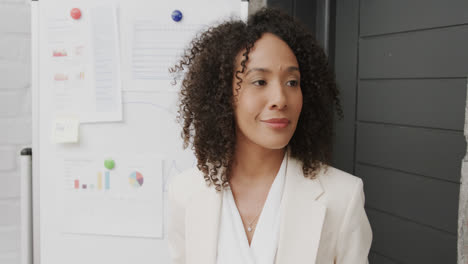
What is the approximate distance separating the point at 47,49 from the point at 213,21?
622 millimetres

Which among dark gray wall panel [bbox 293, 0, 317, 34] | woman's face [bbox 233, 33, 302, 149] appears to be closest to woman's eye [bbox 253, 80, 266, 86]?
woman's face [bbox 233, 33, 302, 149]

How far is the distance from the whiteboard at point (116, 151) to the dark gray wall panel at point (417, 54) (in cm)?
57

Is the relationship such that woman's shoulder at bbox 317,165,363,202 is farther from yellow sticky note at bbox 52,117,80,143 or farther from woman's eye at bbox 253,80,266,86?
yellow sticky note at bbox 52,117,80,143

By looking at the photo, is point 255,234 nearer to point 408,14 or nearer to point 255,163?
point 255,163

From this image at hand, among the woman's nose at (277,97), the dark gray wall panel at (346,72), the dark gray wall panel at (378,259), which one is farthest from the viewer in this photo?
the dark gray wall panel at (346,72)

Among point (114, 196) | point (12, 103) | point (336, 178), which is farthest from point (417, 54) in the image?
point (12, 103)

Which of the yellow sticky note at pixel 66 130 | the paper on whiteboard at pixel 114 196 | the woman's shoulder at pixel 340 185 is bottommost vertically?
the paper on whiteboard at pixel 114 196

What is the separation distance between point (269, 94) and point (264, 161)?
0.20 metres

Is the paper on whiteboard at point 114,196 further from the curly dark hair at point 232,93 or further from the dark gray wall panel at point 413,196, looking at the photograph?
the dark gray wall panel at point 413,196

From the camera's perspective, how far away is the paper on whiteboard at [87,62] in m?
1.56

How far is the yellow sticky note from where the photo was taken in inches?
61.7

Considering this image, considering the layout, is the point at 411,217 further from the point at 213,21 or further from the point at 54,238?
the point at 54,238

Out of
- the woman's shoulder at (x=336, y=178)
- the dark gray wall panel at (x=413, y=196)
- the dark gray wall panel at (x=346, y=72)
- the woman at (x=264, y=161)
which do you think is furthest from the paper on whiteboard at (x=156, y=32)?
the dark gray wall panel at (x=413, y=196)

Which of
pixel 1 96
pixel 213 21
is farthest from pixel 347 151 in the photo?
pixel 1 96
